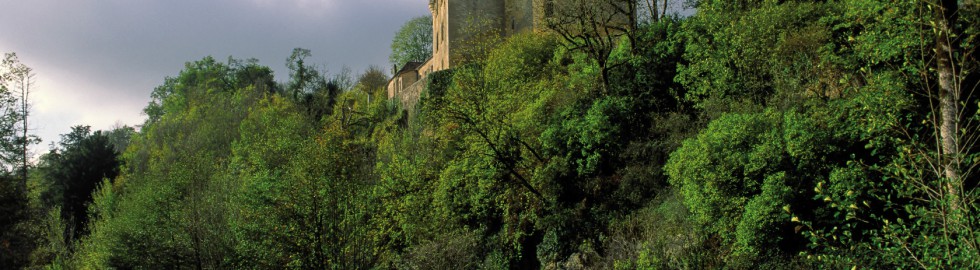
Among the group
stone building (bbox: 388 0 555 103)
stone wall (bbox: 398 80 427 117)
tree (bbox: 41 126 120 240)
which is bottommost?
tree (bbox: 41 126 120 240)

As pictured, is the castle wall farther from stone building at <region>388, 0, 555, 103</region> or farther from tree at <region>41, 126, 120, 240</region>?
tree at <region>41, 126, 120, 240</region>

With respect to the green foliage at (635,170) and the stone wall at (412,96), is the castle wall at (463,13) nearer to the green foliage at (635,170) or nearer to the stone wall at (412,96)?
the stone wall at (412,96)

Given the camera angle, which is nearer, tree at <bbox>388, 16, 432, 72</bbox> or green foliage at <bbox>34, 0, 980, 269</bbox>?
green foliage at <bbox>34, 0, 980, 269</bbox>

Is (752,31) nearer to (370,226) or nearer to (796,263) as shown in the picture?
(796,263)

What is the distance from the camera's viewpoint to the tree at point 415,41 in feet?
234

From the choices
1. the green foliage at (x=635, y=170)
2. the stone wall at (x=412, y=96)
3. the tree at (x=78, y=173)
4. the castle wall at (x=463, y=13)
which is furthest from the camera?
the tree at (x=78, y=173)

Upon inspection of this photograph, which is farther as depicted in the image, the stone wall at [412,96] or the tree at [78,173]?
the tree at [78,173]

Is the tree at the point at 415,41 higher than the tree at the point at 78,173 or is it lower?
higher

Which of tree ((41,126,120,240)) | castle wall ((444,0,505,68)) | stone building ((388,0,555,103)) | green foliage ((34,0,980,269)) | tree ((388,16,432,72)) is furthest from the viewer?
tree ((388,16,432,72))

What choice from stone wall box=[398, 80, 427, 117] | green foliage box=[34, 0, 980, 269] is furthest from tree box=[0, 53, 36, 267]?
stone wall box=[398, 80, 427, 117]

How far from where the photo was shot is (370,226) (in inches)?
914

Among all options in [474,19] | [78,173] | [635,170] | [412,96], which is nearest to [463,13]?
[474,19]

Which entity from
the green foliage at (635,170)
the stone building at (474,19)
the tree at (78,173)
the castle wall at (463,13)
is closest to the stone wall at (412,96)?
the stone building at (474,19)

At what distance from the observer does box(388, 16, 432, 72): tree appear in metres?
71.2
